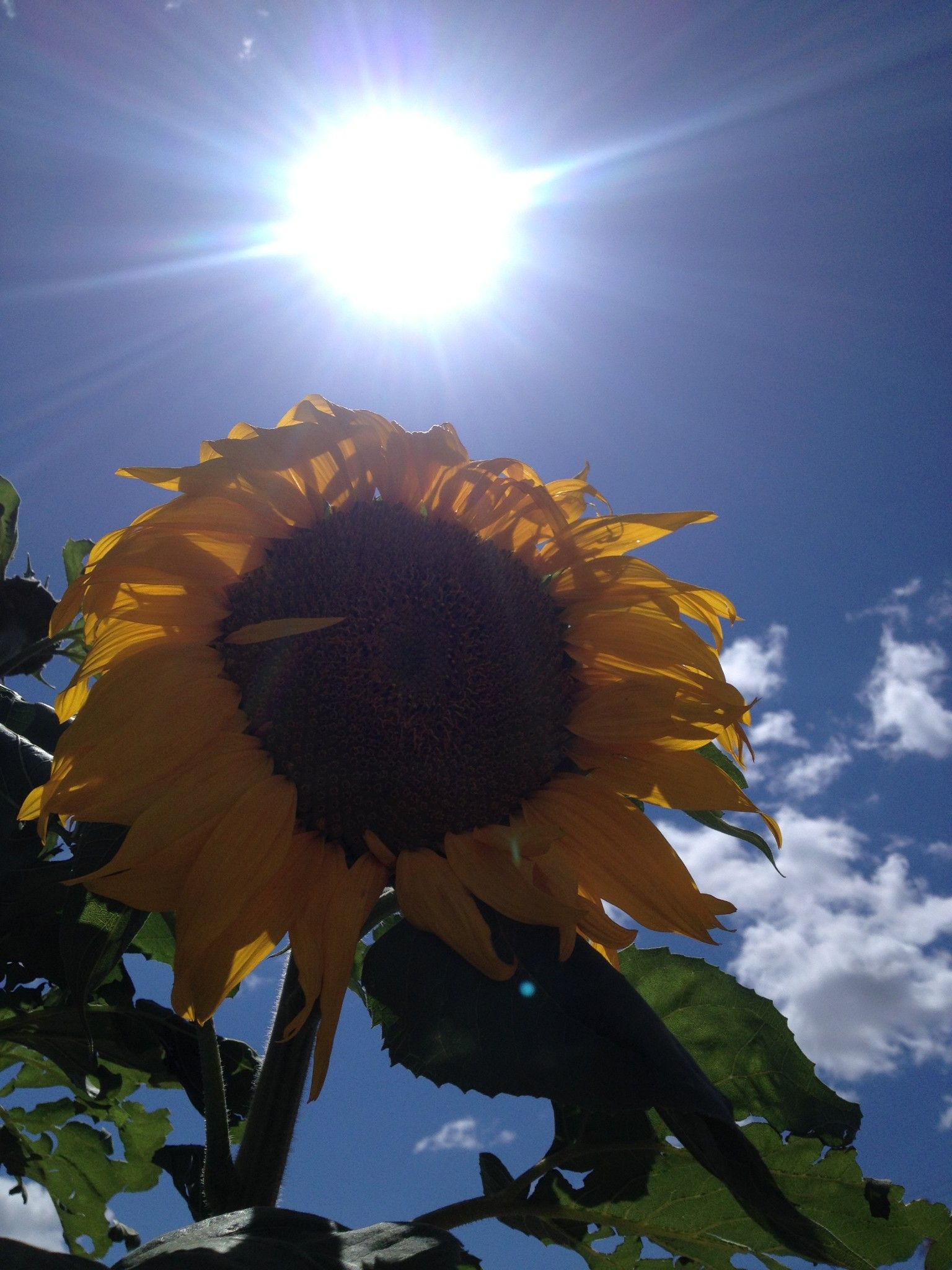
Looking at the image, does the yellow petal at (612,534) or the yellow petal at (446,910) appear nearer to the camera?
the yellow petal at (446,910)

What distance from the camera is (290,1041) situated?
1595mm

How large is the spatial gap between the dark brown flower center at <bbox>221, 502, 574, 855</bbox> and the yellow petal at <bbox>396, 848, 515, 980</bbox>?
2.9 inches

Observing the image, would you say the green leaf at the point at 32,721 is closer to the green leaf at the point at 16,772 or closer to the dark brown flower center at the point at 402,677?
the green leaf at the point at 16,772

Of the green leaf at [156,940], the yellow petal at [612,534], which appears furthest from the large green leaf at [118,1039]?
the yellow petal at [612,534]

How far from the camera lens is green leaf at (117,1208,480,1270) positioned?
1068mm

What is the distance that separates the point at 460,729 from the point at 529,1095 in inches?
23.8

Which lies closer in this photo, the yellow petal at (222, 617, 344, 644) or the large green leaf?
the yellow petal at (222, 617, 344, 644)

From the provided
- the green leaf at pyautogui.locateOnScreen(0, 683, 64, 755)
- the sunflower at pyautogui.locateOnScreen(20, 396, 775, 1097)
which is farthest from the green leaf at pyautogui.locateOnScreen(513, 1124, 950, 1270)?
the green leaf at pyautogui.locateOnScreen(0, 683, 64, 755)

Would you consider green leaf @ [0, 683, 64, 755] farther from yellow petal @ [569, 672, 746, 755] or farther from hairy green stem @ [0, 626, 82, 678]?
yellow petal @ [569, 672, 746, 755]

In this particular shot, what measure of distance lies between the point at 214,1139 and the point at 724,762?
1.10 m

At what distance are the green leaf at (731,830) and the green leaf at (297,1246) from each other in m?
0.78

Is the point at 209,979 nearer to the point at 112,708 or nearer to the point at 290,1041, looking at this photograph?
the point at 290,1041

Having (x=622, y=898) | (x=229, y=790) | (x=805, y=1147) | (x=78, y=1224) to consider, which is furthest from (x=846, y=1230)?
(x=78, y=1224)

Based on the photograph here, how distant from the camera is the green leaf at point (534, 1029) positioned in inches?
50.7
